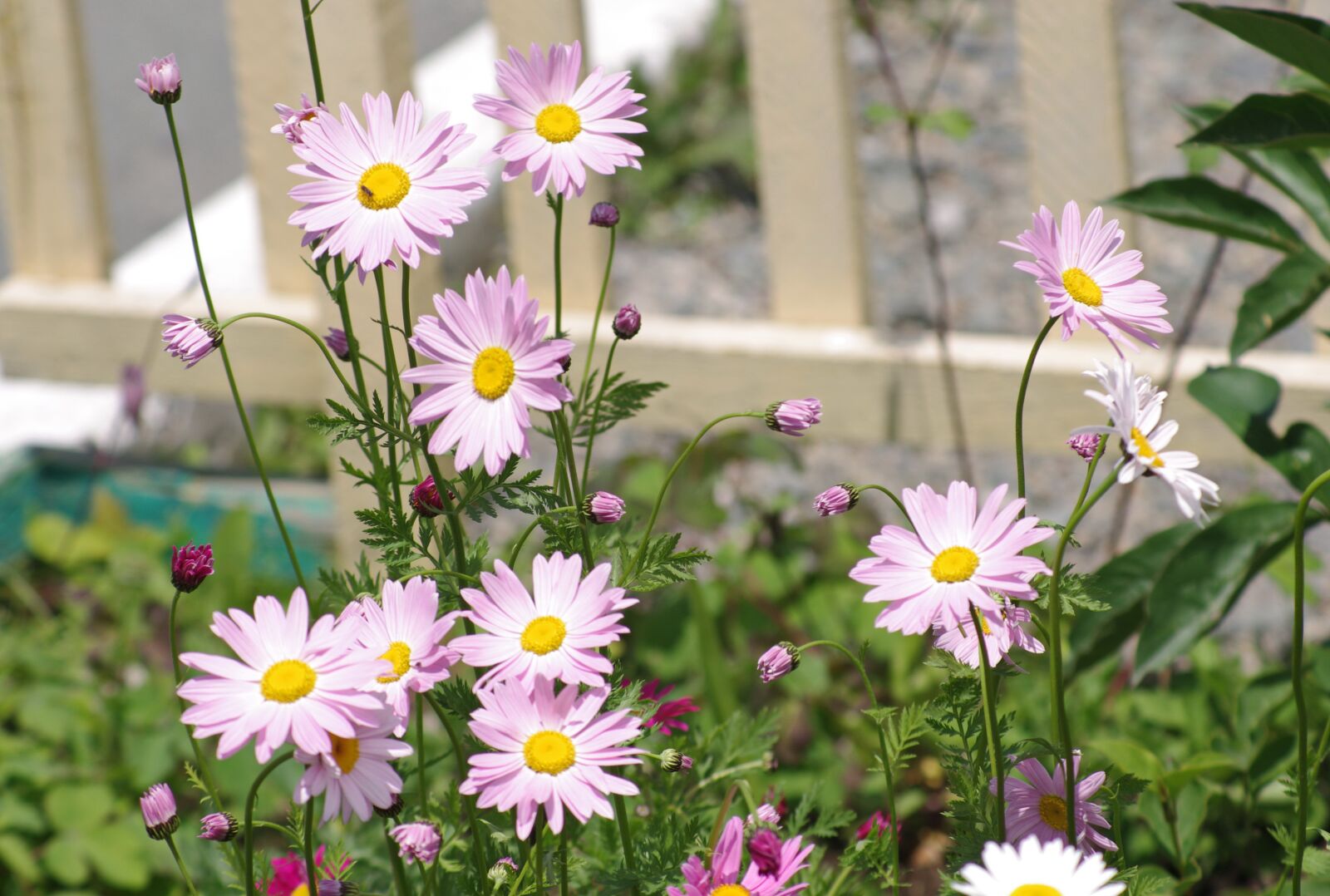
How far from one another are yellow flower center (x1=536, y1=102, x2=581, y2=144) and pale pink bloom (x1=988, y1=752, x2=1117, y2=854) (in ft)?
1.40

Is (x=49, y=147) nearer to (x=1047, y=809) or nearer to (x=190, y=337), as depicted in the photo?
(x=190, y=337)

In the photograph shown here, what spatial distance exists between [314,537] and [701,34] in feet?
6.97

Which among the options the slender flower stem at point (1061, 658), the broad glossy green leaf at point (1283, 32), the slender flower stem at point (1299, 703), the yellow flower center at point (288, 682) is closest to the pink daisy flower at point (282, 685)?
the yellow flower center at point (288, 682)

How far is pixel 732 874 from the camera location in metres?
0.71

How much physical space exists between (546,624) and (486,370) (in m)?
0.13

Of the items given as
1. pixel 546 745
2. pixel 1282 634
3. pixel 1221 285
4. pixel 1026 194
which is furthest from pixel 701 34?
pixel 546 745

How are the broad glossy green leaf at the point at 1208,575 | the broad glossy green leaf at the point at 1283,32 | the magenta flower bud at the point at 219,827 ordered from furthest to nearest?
the broad glossy green leaf at the point at 1208,575 → the broad glossy green leaf at the point at 1283,32 → the magenta flower bud at the point at 219,827

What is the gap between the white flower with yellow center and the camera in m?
0.58

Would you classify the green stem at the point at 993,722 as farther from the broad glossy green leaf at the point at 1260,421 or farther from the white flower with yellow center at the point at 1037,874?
the broad glossy green leaf at the point at 1260,421

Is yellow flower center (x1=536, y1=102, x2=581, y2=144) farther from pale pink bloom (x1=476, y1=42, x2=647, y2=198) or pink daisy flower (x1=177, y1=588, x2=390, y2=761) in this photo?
pink daisy flower (x1=177, y1=588, x2=390, y2=761)

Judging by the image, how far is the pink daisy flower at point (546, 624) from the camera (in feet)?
2.11

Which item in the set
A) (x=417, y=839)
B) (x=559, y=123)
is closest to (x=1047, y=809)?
(x=417, y=839)

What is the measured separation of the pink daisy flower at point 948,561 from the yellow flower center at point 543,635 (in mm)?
149

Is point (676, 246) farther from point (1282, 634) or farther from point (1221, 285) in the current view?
point (1282, 634)
